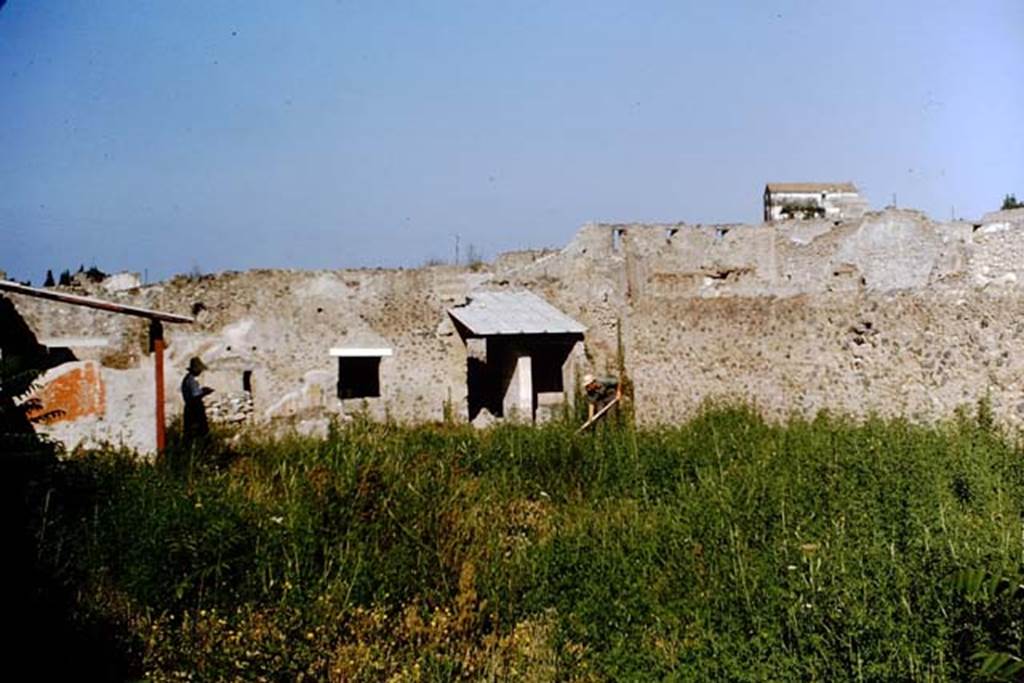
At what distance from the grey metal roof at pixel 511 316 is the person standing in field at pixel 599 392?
1461mm

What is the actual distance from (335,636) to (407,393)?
13304 mm

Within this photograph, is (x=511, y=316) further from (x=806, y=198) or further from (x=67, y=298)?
(x=806, y=198)

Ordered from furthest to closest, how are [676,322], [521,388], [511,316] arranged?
[511,316] → [521,388] → [676,322]

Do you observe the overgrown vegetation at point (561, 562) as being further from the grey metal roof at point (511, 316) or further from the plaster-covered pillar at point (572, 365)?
the plaster-covered pillar at point (572, 365)

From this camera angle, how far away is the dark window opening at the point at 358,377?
20156 mm

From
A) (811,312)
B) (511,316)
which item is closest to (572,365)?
(511,316)

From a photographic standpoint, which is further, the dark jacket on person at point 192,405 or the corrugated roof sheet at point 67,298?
the dark jacket on person at point 192,405

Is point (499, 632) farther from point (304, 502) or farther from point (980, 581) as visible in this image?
point (980, 581)

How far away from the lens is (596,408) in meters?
16.6

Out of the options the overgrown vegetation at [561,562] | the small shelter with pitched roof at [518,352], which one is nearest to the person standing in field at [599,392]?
the small shelter with pitched roof at [518,352]

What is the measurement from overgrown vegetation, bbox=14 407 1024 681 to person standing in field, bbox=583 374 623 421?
7421mm

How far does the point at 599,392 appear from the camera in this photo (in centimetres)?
1684

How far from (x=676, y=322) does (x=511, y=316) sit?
15.1 feet

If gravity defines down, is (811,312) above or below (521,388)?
above
